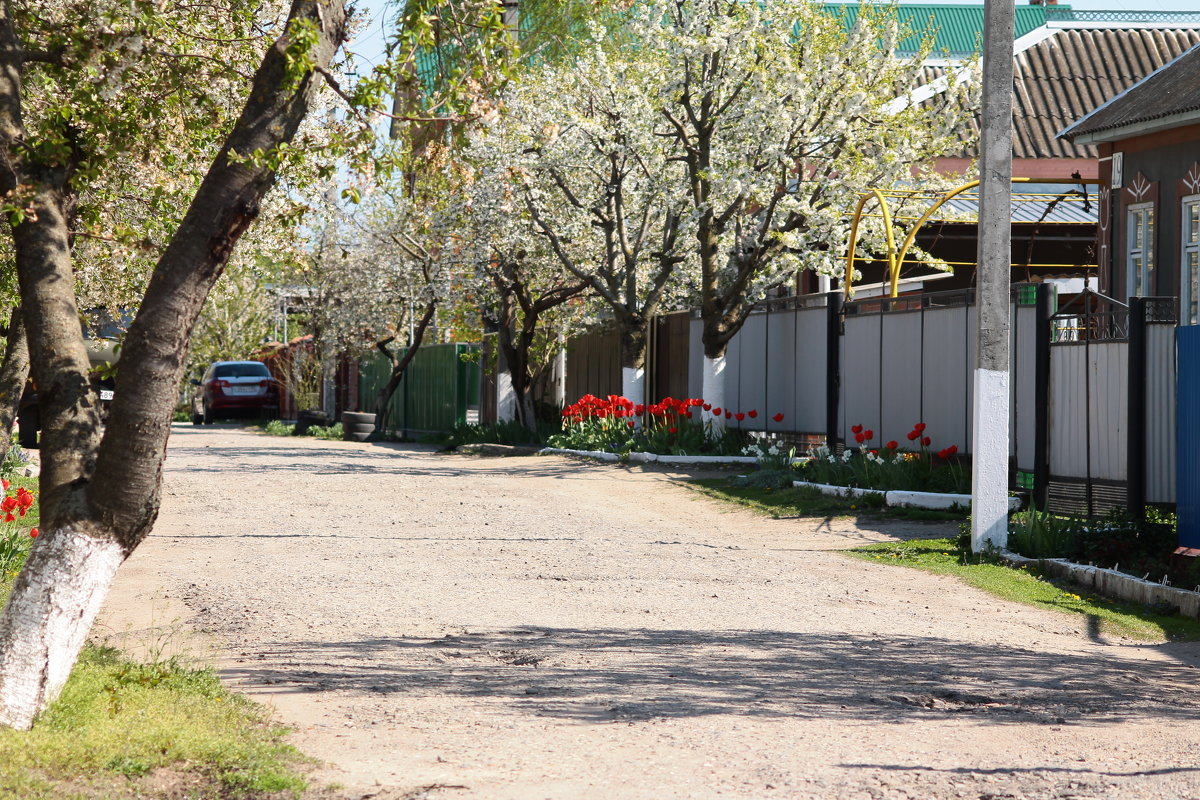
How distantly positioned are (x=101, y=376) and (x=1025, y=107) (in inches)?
1022

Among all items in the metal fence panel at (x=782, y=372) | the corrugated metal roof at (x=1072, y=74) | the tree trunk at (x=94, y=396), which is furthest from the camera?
the corrugated metal roof at (x=1072, y=74)

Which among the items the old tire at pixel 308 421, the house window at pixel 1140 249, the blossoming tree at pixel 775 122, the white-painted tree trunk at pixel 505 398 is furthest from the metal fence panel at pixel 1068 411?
the old tire at pixel 308 421

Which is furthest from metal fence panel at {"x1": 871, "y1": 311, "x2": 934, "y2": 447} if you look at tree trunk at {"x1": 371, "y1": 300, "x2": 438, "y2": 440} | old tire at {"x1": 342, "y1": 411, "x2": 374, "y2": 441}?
old tire at {"x1": 342, "y1": 411, "x2": 374, "y2": 441}

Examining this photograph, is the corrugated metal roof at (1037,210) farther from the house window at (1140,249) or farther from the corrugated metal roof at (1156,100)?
the house window at (1140,249)

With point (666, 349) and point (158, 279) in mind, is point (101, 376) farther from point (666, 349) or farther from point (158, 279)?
point (666, 349)

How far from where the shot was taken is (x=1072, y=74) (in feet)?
96.4

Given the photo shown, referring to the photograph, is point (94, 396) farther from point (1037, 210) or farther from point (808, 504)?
point (1037, 210)

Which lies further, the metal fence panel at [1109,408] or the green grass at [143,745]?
the metal fence panel at [1109,408]

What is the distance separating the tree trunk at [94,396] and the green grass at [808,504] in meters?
8.72

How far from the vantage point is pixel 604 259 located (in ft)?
84.7

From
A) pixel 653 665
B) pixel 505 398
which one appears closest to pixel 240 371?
pixel 505 398

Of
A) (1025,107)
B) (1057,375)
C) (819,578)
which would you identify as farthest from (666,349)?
(819,578)

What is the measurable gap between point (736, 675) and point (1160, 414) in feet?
18.3

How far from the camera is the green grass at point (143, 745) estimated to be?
463cm
